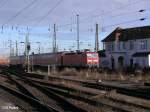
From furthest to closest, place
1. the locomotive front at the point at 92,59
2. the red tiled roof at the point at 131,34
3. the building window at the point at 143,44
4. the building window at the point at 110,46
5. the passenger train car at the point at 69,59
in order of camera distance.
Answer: the building window at the point at 110,46 < the red tiled roof at the point at 131,34 < the building window at the point at 143,44 < the passenger train car at the point at 69,59 < the locomotive front at the point at 92,59

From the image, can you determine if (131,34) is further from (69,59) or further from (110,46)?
(69,59)

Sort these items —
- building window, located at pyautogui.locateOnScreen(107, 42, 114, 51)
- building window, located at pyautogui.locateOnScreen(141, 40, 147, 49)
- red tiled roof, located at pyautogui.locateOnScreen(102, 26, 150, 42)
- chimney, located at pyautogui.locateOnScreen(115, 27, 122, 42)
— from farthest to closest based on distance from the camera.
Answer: building window, located at pyautogui.locateOnScreen(107, 42, 114, 51), chimney, located at pyautogui.locateOnScreen(115, 27, 122, 42), red tiled roof, located at pyautogui.locateOnScreen(102, 26, 150, 42), building window, located at pyautogui.locateOnScreen(141, 40, 147, 49)

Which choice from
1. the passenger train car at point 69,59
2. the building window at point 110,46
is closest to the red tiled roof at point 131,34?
the building window at point 110,46

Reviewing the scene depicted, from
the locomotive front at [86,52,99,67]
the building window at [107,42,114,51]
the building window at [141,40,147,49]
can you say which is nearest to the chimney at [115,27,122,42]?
the building window at [107,42,114,51]

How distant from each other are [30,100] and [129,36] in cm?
7195

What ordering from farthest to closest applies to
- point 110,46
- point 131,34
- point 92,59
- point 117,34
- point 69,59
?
point 110,46
point 117,34
point 131,34
point 69,59
point 92,59

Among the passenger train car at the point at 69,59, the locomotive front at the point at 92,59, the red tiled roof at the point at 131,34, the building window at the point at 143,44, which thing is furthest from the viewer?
the red tiled roof at the point at 131,34

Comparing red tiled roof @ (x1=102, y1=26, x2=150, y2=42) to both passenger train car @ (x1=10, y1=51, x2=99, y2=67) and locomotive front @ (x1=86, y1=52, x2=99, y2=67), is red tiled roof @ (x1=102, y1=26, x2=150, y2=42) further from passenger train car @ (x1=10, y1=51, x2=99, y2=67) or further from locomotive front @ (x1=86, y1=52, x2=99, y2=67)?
locomotive front @ (x1=86, y1=52, x2=99, y2=67)

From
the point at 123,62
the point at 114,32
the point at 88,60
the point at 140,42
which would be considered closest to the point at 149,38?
the point at 140,42

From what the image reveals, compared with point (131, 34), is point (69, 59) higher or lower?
lower

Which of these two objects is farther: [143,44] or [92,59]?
[143,44]

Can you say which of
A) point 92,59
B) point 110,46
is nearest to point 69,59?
point 92,59

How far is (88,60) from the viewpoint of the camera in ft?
209

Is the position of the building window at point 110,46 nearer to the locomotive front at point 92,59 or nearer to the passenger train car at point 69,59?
the passenger train car at point 69,59
